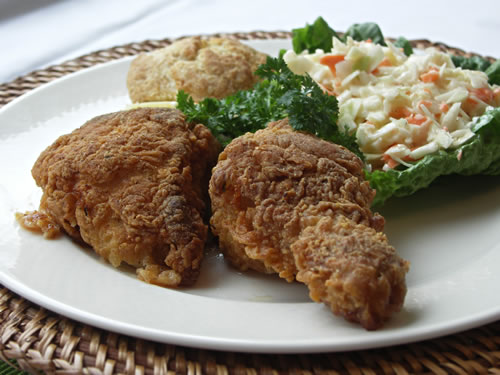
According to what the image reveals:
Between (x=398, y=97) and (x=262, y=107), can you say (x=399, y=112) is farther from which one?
(x=262, y=107)

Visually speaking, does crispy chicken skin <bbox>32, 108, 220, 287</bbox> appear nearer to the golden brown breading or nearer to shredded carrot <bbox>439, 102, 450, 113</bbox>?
the golden brown breading

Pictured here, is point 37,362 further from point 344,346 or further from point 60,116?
point 60,116

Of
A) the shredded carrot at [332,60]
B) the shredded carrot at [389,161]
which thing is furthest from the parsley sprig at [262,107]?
the shredded carrot at [332,60]

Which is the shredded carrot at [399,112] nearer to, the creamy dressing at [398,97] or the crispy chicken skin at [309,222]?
the creamy dressing at [398,97]

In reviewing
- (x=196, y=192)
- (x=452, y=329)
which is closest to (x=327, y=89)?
(x=196, y=192)

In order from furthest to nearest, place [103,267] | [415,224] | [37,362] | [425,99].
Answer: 1. [425,99]
2. [415,224]
3. [103,267]
4. [37,362]

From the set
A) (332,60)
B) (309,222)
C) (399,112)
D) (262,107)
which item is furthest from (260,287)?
(332,60)
